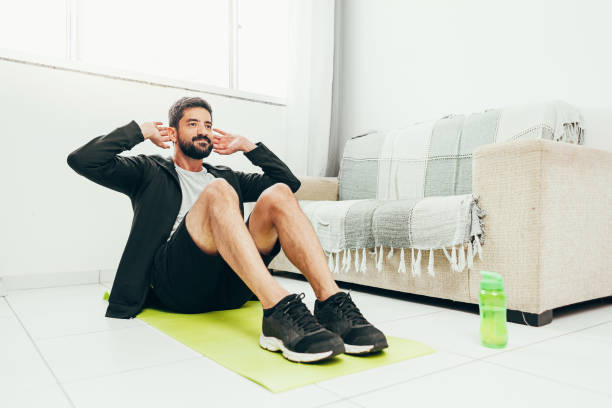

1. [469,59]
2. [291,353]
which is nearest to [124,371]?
[291,353]

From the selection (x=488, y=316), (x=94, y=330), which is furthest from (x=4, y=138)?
(x=488, y=316)

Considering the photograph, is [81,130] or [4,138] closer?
[4,138]

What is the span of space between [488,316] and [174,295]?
3.29 ft

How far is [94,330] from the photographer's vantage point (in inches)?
57.7

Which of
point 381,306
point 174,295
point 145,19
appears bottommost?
point 381,306

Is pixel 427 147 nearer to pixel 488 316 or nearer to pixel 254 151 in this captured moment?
pixel 254 151

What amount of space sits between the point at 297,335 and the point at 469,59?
214 centimetres

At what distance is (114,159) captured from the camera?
1.49m

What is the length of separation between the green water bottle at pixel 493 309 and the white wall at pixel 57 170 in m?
2.02

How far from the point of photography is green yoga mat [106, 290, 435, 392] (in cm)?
104

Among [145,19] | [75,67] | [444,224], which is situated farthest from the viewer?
[145,19]

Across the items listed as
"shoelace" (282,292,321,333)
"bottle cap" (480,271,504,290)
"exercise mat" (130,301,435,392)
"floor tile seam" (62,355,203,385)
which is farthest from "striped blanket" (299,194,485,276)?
"floor tile seam" (62,355,203,385)

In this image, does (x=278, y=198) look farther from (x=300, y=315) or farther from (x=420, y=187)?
(x=420, y=187)

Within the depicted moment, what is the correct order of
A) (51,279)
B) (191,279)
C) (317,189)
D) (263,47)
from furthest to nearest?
1. (263,47)
2. (317,189)
3. (51,279)
4. (191,279)
